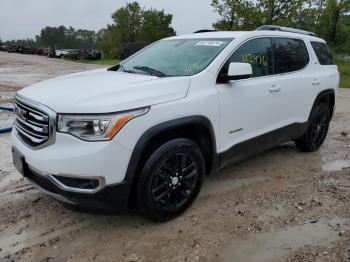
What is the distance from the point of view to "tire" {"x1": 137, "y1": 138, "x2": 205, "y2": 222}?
10.1ft

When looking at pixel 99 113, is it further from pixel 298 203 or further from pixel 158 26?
pixel 158 26

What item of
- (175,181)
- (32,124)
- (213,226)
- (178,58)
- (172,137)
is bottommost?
(213,226)

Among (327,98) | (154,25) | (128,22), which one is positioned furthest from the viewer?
(128,22)

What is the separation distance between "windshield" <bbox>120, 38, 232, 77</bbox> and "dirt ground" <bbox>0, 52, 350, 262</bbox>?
1.42m

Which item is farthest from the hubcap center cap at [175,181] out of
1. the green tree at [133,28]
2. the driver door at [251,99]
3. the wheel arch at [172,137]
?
the green tree at [133,28]

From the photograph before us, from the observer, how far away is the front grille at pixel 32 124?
291 cm

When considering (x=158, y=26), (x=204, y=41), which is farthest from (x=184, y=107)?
(x=158, y=26)

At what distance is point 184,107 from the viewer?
3.24 metres

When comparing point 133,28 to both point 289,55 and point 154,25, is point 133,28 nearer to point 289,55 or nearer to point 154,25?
point 154,25

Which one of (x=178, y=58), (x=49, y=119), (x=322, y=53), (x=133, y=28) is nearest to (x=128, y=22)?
(x=133, y=28)

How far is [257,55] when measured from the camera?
4.20m

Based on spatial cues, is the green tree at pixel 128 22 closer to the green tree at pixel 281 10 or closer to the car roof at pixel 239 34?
the green tree at pixel 281 10

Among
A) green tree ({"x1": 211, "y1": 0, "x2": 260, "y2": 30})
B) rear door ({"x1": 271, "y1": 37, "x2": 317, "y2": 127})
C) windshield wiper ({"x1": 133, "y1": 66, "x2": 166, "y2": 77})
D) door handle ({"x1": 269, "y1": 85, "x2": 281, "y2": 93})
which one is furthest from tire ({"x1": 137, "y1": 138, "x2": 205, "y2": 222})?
green tree ({"x1": 211, "y1": 0, "x2": 260, "y2": 30})

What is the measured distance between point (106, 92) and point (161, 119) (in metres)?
0.51
